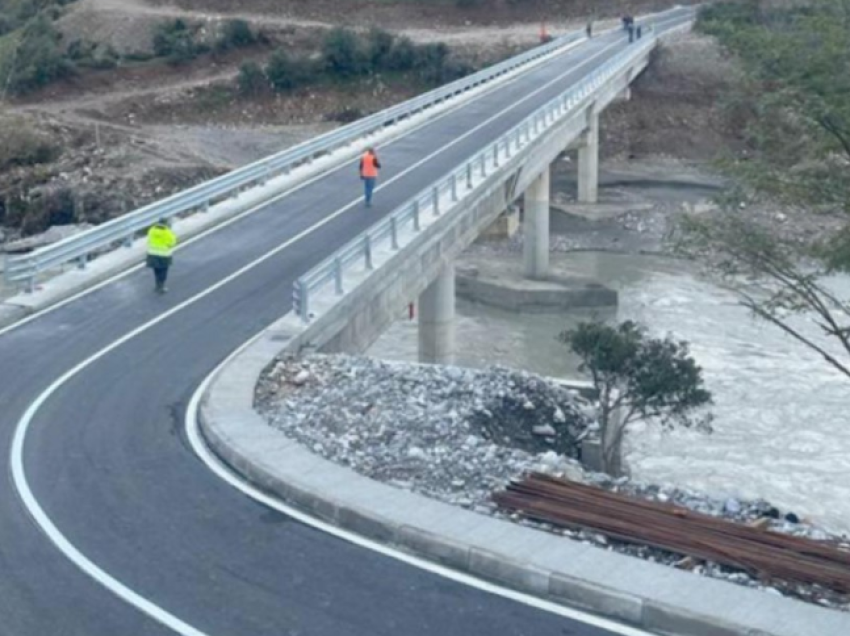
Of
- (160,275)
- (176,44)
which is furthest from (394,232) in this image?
(176,44)

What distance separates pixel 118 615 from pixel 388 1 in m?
84.3

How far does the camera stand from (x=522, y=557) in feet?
40.3

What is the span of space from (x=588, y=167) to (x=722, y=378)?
2739 cm

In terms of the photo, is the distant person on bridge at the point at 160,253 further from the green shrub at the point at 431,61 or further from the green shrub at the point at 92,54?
the green shrub at the point at 92,54

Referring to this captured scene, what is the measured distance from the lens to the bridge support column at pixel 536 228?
50.4m

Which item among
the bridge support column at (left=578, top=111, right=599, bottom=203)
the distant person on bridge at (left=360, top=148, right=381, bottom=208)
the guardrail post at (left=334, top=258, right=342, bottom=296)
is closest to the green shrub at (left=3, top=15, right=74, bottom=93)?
the bridge support column at (left=578, top=111, right=599, bottom=203)

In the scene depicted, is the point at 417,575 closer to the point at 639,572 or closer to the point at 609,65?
the point at 639,572

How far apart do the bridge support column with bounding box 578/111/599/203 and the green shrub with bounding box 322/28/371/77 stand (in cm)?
2046

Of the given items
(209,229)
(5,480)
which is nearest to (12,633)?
(5,480)

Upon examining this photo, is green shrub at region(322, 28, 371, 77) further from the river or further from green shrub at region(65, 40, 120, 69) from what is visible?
the river

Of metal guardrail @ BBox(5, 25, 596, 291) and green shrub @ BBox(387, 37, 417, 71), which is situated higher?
metal guardrail @ BBox(5, 25, 596, 291)

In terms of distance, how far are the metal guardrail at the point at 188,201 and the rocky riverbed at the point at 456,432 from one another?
6.20 m

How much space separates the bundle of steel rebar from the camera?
12148 mm

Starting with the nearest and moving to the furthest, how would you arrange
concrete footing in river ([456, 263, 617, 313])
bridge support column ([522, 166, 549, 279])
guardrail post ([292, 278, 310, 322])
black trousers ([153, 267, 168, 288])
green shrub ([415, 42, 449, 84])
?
guardrail post ([292, 278, 310, 322]) < black trousers ([153, 267, 168, 288]) < concrete footing in river ([456, 263, 617, 313]) < bridge support column ([522, 166, 549, 279]) < green shrub ([415, 42, 449, 84])
